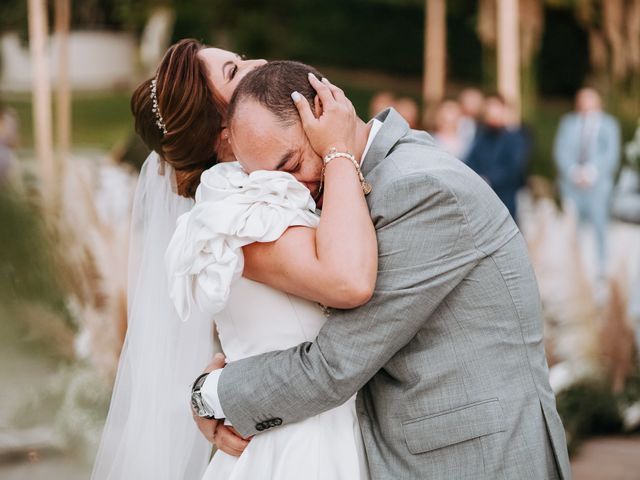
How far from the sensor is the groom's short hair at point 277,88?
2246mm

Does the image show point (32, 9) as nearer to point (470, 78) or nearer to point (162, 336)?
point (162, 336)

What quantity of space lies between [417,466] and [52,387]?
365 cm

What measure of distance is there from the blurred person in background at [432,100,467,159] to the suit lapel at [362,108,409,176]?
22.6ft

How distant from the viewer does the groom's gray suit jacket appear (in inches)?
87.2

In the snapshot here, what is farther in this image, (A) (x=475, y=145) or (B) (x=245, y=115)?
(A) (x=475, y=145)

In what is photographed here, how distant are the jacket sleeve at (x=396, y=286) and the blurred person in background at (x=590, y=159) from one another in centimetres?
874

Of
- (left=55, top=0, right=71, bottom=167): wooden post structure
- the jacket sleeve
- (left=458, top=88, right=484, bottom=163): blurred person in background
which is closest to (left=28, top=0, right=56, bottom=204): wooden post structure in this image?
(left=55, top=0, right=71, bottom=167): wooden post structure

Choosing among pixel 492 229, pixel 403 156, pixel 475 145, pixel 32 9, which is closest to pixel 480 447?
pixel 492 229

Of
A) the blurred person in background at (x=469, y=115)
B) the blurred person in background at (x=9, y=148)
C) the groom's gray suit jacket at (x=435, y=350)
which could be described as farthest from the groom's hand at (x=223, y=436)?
the blurred person in background at (x=469, y=115)

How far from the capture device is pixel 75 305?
541 centimetres

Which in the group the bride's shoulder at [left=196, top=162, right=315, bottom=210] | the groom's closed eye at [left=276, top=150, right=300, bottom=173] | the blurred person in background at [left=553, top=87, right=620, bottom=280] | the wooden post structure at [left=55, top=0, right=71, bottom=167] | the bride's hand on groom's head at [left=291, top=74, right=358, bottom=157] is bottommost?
the blurred person in background at [left=553, top=87, right=620, bottom=280]

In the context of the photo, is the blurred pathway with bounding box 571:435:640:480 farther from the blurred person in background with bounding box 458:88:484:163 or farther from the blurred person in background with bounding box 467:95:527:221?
the blurred person in background with bounding box 458:88:484:163

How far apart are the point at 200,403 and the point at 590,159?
912cm

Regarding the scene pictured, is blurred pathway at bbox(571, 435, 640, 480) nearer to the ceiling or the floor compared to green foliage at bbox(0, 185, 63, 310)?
nearer to the floor
